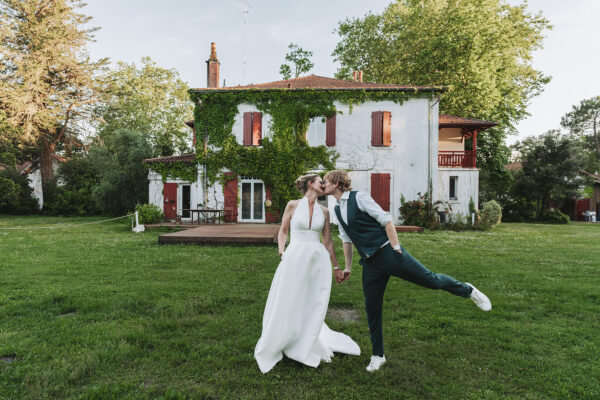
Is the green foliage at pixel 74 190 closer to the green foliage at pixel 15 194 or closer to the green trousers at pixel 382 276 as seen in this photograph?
the green foliage at pixel 15 194

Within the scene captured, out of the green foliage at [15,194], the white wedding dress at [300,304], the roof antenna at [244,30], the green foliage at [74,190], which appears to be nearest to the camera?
the white wedding dress at [300,304]

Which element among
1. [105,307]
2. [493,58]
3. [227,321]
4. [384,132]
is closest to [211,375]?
[227,321]

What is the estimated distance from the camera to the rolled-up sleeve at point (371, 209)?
2.88 m

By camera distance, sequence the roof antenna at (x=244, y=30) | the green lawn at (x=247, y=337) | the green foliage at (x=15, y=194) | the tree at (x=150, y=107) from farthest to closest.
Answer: the tree at (x=150, y=107)
the green foliage at (x=15, y=194)
the roof antenna at (x=244, y=30)
the green lawn at (x=247, y=337)

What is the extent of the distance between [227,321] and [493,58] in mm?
23269

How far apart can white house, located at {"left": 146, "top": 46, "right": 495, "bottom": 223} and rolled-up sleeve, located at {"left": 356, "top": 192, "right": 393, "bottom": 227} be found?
13.9 meters

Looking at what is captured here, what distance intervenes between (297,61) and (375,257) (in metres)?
31.5

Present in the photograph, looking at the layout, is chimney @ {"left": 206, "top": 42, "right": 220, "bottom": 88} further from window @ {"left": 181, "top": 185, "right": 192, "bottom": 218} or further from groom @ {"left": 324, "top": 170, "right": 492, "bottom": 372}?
groom @ {"left": 324, "top": 170, "right": 492, "bottom": 372}

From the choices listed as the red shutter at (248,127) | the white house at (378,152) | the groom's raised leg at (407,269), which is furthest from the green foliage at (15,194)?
the groom's raised leg at (407,269)

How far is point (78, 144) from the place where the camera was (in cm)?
2889

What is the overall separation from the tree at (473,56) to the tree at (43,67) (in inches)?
943

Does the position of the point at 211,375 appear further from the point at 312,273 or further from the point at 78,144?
the point at 78,144

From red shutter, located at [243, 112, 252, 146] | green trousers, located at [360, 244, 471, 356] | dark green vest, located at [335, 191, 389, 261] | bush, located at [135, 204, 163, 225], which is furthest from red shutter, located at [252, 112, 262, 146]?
green trousers, located at [360, 244, 471, 356]

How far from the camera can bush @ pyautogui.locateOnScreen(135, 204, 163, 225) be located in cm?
1617
